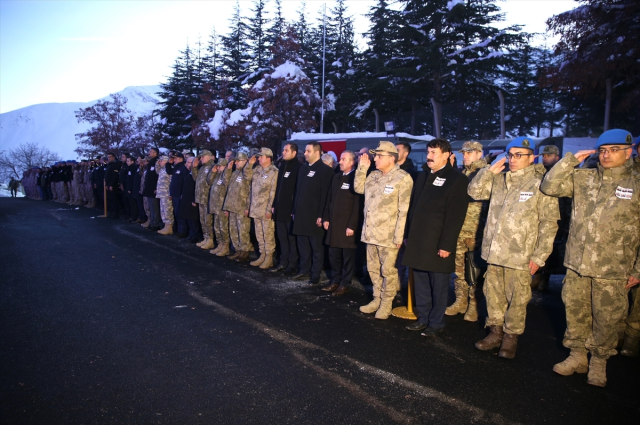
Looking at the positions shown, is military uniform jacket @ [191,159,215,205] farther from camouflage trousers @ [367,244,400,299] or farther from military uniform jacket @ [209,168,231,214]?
camouflage trousers @ [367,244,400,299]

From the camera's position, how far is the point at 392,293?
5688mm

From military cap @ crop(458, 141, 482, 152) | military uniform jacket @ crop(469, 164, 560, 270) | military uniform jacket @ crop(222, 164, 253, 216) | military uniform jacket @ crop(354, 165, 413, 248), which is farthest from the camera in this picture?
military uniform jacket @ crop(222, 164, 253, 216)

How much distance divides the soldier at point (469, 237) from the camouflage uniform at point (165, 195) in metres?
8.48

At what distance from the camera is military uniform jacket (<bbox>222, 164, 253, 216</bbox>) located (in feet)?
29.7

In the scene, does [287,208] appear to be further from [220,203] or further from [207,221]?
[207,221]

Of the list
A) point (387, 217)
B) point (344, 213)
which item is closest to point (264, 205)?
point (344, 213)

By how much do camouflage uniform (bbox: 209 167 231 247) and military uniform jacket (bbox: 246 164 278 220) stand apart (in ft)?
4.48

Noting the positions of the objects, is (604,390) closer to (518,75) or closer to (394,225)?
(394,225)

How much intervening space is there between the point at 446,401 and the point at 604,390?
143 cm

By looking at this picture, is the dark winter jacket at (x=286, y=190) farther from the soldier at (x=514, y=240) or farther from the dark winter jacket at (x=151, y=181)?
the dark winter jacket at (x=151, y=181)

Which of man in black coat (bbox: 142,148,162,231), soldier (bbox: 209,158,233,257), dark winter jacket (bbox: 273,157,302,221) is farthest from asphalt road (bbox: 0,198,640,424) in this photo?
man in black coat (bbox: 142,148,162,231)

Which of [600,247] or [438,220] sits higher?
[438,220]

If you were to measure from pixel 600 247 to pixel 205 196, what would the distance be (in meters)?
8.17

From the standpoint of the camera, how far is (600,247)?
13.0 feet
